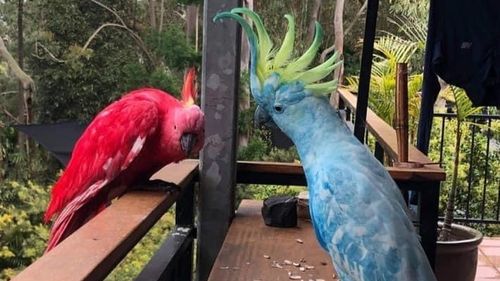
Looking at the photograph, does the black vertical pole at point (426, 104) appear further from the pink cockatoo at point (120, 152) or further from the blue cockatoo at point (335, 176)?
the blue cockatoo at point (335, 176)

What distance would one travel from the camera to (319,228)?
1010 millimetres

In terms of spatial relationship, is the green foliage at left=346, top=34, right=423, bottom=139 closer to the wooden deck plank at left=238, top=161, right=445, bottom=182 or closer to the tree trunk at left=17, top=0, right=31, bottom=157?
the wooden deck plank at left=238, top=161, right=445, bottom=182

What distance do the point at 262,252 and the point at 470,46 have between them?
1.14 metres

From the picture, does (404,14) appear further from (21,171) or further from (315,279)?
(315,279)

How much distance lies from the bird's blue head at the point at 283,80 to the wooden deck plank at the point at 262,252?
77 centimetres

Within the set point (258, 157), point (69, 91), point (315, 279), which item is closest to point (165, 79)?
point (258, 157)

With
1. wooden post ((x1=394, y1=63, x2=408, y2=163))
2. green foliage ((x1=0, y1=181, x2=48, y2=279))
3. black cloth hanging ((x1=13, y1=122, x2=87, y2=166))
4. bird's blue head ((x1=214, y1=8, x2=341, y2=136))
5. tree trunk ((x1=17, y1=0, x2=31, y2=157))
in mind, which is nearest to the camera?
bird's blue head ((x1=214, y1=8, x2=341, y2=136))

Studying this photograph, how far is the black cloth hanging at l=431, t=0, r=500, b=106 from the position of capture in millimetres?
2432

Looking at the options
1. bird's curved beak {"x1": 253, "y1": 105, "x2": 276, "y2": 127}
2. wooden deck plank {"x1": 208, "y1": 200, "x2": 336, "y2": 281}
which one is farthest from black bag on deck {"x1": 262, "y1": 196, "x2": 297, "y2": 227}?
bird's curved beak {"x1": 253, "y1": 105, "x2": 276, "y2": 127}

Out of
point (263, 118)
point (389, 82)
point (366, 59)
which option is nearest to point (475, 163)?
point (389, 82)

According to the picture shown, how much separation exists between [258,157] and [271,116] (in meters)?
5.60

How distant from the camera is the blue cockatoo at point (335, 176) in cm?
95

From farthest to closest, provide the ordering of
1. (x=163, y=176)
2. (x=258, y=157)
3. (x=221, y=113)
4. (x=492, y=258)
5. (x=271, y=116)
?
(x=258, y=157)
(x=492, y=258)
(x=221, y=113)
(x=163, y=176)
(x=271, y=116)

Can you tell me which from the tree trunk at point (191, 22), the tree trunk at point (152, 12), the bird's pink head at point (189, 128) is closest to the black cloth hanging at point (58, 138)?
the bird's pink head at point (189, 128)
